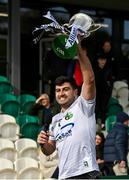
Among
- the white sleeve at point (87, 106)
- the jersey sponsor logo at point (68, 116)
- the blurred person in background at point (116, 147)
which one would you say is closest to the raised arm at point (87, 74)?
the white sleeve at point (87, 106)

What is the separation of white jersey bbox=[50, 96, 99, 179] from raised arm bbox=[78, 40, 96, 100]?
2.5 inches

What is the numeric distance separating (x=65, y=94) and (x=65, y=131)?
0.29 m

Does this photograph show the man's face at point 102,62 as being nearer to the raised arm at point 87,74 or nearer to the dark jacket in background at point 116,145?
the dark jacket in background at point 116,145

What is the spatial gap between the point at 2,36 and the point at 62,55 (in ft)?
28.2

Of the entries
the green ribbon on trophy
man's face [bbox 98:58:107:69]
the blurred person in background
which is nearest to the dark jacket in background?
the blurred person in background

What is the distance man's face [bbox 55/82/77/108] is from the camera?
4207 millimetres

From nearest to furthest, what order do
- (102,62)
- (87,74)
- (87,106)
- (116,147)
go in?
1. (87,74)
2. (87,106)
3. (116,147)
4. (102,62)

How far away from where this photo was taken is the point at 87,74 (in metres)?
4.00

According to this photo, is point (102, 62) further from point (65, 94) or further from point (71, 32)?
point (71, 32)

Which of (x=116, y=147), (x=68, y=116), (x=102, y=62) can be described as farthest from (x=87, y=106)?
(x=102, y=62)

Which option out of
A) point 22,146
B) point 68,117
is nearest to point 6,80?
point 22,146

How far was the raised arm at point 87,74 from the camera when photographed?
13.0 feet

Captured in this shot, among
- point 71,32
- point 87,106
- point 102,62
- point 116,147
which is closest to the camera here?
point 71,32

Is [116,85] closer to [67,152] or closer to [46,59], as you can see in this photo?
[46,59]
